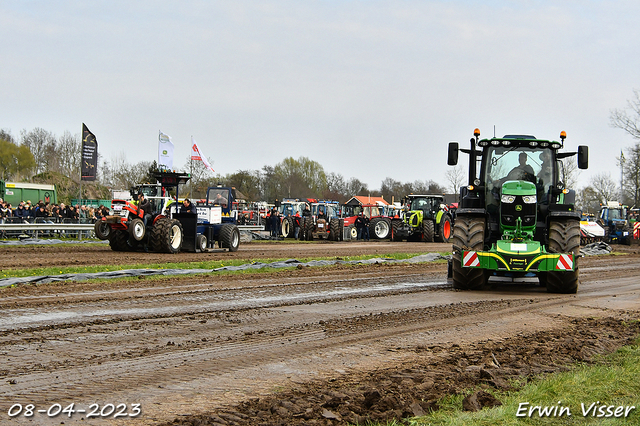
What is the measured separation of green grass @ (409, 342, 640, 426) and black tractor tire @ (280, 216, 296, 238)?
2869 cm

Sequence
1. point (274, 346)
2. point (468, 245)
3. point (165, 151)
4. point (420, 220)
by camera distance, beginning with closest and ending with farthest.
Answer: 1. point (274, 346)
2. point (468, 245)
3. point (165, 151)
4. point (420, 220)

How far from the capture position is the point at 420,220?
33.5 meters

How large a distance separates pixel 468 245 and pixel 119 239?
1304cm

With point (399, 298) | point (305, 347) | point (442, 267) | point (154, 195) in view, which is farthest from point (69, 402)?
point (154, 195)

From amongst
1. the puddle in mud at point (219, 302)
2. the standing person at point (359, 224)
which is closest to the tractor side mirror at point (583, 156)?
the puddle in mud at point (219, 302)

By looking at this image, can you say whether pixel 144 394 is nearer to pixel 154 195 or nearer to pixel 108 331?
pixel 108 331

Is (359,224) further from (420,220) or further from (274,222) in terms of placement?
(274,222)

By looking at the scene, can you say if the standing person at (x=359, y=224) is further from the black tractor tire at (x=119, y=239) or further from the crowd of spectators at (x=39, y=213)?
the black tractor tire at (x=119, y=239)

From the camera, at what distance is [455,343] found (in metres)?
6.38

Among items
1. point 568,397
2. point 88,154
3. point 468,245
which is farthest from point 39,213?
point 568,397

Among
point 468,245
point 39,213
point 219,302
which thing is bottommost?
point 219,302

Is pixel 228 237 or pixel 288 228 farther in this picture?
pixel 288 228

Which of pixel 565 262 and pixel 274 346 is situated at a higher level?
pixel 565 262

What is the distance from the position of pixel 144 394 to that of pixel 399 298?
617 cm
